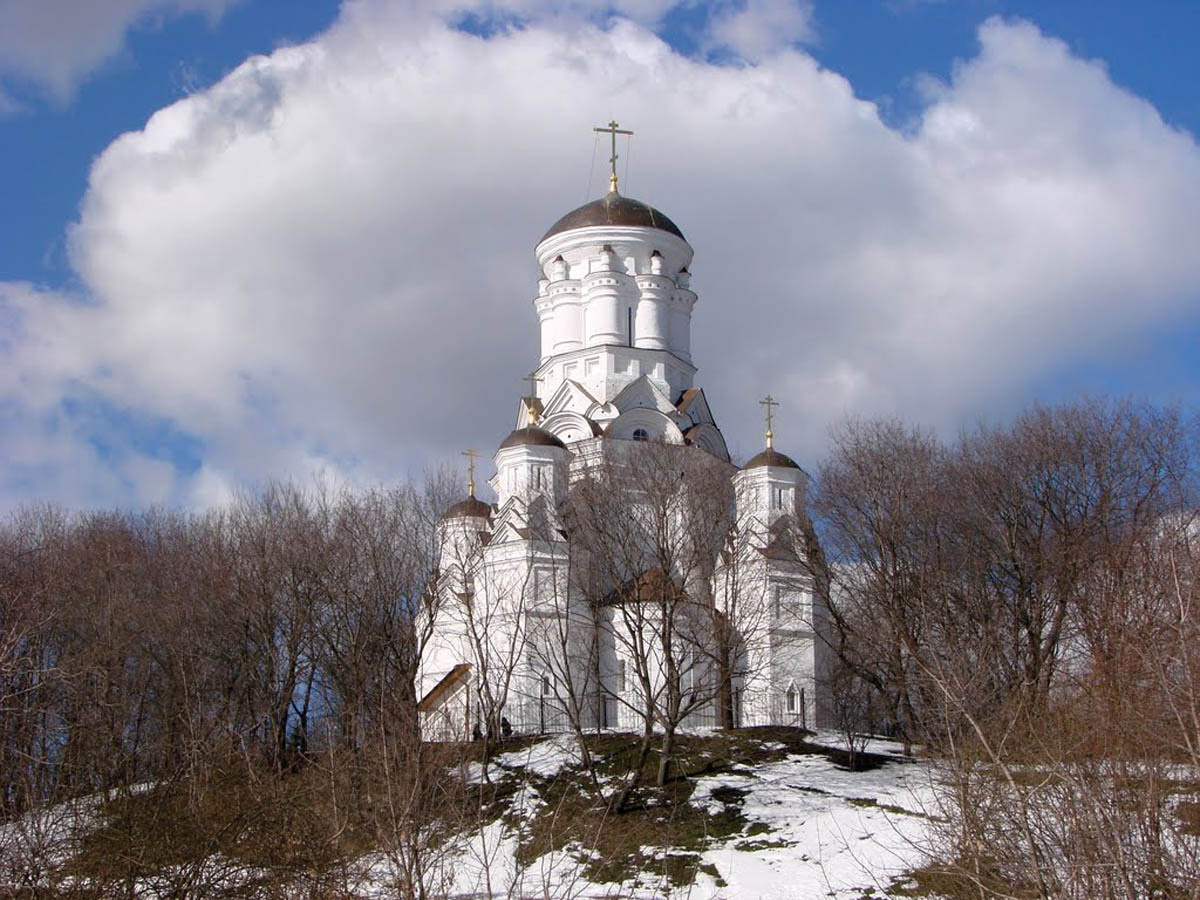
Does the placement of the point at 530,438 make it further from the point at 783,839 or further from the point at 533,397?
the point at 783,839

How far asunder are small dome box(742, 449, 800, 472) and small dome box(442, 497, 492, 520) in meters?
6.85

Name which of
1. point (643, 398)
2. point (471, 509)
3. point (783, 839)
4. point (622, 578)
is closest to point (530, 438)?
point (471, 509)

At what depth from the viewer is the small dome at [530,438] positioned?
114ft

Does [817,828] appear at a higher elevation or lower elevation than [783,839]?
higher

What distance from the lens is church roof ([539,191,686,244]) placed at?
1613 inches

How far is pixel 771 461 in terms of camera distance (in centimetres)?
3500

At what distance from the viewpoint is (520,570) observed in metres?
33.0

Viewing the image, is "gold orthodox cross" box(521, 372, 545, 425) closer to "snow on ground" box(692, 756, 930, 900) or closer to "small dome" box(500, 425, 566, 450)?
"small dome" box(500, 425, 566, 450)

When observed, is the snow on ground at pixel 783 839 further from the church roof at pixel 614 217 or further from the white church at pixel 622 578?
the church roof at pixel 614 217

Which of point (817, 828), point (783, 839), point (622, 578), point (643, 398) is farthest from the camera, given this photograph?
point (643, 398)

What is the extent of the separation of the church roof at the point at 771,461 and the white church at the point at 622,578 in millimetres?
46

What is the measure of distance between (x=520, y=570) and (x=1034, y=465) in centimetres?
1225

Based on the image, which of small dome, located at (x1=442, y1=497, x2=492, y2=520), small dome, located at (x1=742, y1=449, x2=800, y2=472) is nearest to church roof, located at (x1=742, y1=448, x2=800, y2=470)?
small dome, located at (x1=742, y1=449, x2=800, y2=472)

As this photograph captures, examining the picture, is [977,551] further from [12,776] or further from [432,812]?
[12,776]
